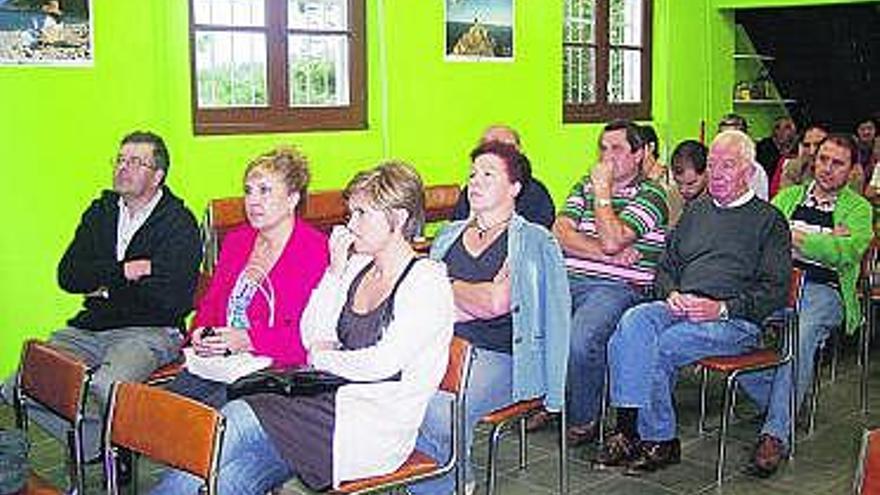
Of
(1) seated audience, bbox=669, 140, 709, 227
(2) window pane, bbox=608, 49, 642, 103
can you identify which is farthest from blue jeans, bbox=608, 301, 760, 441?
(2) window pane, bbox=608, 49, 642, 103

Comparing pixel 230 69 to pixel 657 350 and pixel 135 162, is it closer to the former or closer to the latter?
pixel 135 162

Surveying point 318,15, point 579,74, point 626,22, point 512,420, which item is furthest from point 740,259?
point 626,22

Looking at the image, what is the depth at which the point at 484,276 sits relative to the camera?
3355mm

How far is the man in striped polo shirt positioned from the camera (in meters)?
4.04

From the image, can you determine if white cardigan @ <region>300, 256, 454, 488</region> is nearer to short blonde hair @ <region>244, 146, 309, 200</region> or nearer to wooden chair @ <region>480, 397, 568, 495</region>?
wooden chair @ <region>480, 397, 568, 495</region>

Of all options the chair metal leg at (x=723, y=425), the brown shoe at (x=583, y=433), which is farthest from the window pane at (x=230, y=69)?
the chair metal leg at (x=723, y=425)

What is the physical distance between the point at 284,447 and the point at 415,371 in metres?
0.35

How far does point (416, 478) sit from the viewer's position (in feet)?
8.45

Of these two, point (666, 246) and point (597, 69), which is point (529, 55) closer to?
point (597, 69)

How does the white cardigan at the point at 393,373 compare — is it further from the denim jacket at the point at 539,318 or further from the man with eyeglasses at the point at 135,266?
the man with eyeglasses at the point at 135,266

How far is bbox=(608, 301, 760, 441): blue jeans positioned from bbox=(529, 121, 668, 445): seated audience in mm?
207

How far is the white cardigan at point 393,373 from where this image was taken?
8.20 ft

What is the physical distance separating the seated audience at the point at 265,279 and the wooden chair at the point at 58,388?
0.43 meters

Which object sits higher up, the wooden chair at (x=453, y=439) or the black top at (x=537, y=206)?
the black top at (x=537, y=206)
